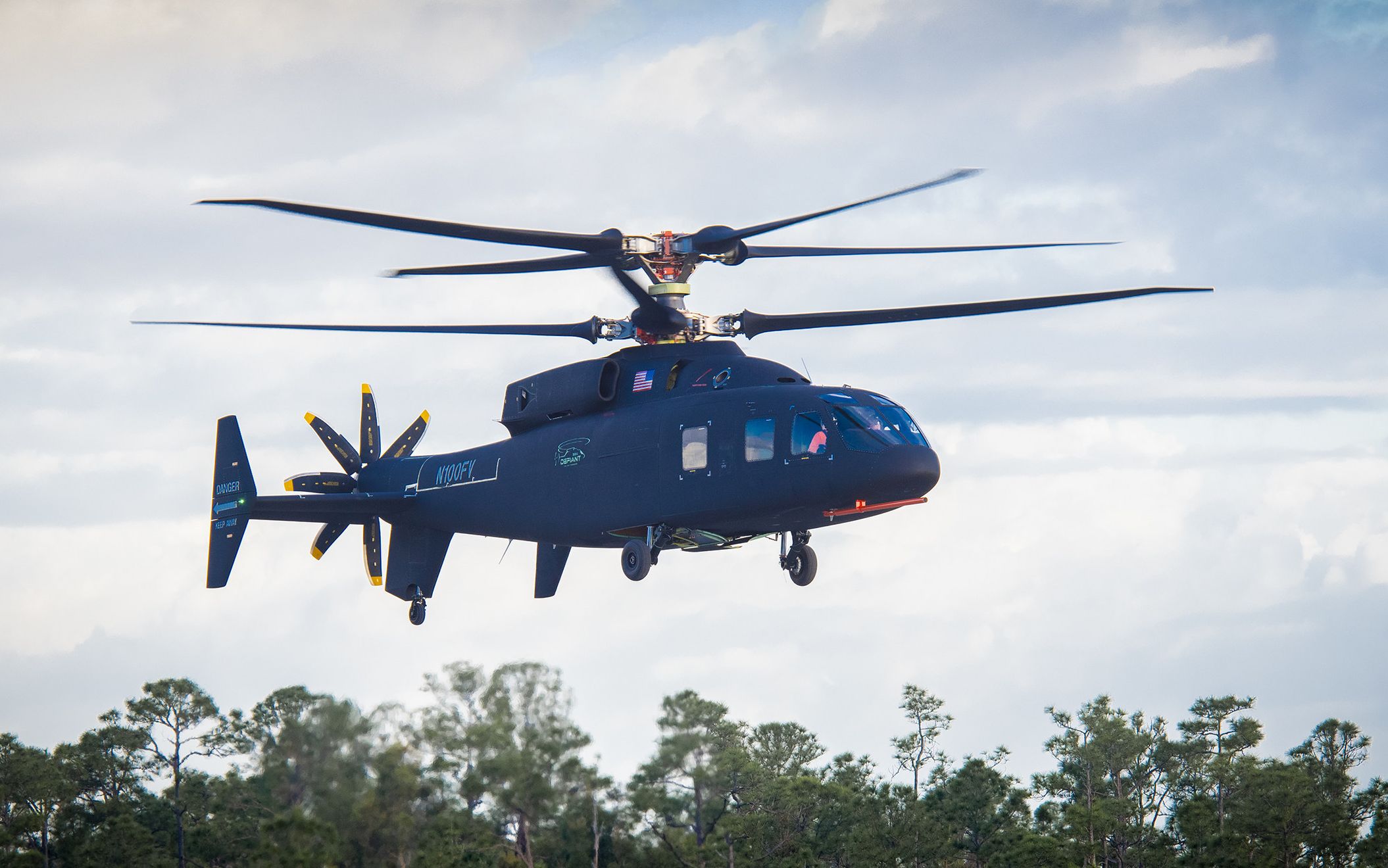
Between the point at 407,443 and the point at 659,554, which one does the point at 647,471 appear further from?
the point at 407,443

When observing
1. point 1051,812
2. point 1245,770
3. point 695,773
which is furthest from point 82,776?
point 1245,770

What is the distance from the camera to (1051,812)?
219 feet

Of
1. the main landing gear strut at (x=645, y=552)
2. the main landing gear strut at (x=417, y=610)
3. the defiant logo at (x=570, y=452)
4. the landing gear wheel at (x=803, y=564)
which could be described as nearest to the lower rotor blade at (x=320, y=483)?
the main landing gear strut at (x=417, y=610)

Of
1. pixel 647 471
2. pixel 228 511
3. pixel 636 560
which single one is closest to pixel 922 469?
pixel 647 471

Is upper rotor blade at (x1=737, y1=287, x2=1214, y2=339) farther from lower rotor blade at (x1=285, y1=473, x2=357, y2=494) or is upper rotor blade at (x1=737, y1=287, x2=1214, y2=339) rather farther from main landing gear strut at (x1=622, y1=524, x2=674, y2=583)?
lower rotor blade at (x1=285, y1=473, x2=357, y2=494)

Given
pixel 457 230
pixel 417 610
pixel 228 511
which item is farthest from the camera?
pixel 417 610

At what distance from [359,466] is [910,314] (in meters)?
15.2

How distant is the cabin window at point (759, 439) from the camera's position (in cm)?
2794

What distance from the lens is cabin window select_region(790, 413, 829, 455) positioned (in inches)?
1083

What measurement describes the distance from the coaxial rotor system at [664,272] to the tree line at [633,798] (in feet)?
24.9

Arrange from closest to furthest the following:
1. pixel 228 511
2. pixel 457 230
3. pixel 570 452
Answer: pixel 457 230, pixel 570 452, pixel 228 511

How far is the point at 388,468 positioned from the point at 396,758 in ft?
34.8

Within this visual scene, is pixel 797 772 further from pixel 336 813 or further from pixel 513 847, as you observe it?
pixel 336 813

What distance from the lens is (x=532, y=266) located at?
96.3 ft
